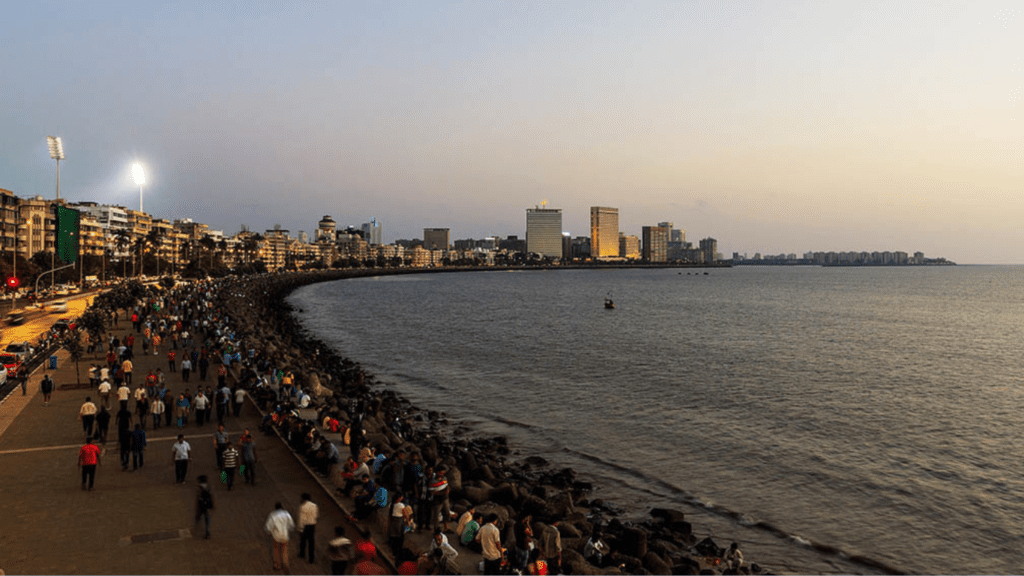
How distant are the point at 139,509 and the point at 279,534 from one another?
517 centimetres

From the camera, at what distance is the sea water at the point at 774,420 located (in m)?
19.6

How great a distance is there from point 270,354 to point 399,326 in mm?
38519

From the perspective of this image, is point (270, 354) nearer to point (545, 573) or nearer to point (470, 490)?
point (470, 490)

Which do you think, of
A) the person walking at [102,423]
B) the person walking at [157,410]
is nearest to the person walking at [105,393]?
the person walking at [157,410]

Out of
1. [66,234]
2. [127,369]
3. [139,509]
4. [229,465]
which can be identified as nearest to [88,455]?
[139,509]

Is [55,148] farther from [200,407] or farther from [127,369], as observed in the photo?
[200,407]

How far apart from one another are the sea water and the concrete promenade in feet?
35.9

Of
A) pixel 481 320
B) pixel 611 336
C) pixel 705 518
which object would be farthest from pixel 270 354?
pixel 481 320

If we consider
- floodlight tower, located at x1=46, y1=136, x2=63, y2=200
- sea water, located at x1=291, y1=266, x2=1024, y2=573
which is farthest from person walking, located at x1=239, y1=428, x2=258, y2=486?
floodlight tower, located at x1=46, y1=136, x2=63, y2=200

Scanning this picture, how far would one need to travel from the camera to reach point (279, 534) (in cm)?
1132

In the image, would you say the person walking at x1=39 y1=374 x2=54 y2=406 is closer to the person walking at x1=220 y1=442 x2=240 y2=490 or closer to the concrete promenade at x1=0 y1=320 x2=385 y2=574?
the concrete promenade at x1=0 y1=320 x2=385 y2=574

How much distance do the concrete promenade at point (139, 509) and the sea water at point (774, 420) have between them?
11.0 metres

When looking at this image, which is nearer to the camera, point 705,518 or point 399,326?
point 705,518

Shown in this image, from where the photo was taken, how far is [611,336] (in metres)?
67.4
